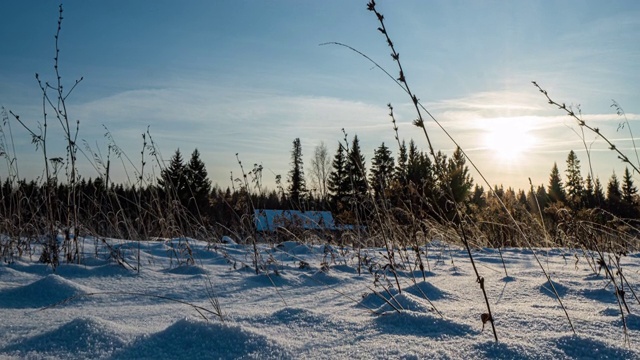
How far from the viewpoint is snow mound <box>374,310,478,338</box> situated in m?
1.48

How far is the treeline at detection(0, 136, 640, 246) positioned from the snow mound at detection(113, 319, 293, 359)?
825 millimetres

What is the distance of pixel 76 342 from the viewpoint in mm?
1368

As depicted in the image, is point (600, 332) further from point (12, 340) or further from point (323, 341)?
point (12, 340)

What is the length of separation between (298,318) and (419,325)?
0.49 metres

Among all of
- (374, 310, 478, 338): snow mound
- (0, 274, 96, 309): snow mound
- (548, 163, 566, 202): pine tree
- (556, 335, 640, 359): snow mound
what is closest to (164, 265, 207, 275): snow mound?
(0, 274, 96, 309): snow mound

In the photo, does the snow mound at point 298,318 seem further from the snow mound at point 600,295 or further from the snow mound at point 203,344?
the snow mound at point 600,295

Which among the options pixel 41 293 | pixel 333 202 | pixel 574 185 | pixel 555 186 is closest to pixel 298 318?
pixel 41 293

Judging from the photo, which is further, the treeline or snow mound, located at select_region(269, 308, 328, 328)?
the treeline

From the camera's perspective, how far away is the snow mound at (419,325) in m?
1.48

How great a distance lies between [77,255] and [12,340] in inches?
86.5

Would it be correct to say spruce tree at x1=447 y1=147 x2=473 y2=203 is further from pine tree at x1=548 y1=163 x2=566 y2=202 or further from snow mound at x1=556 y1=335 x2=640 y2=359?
pine tree at x1=548 y1=163 x2=566 y2=202

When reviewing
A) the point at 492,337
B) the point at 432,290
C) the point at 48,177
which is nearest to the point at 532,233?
the point at 432,290

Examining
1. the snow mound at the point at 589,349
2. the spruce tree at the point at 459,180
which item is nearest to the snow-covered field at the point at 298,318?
the snow mound at the point at 589,349

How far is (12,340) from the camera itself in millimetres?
1435
